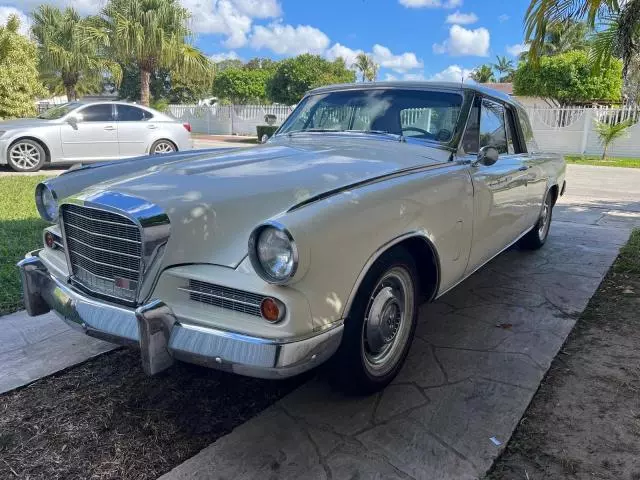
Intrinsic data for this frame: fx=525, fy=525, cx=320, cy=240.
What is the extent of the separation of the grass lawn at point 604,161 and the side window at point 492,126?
1539cm

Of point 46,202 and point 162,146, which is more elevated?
point 46,202

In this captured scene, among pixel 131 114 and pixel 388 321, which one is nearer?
pixel 388 321

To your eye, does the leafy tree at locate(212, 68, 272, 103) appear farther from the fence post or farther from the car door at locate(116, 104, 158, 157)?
the car door at locate(116, 104, 158, 157)

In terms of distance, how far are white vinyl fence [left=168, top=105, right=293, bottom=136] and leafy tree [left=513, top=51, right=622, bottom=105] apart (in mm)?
13179

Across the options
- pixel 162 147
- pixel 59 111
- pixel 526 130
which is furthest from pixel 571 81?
pixel 526 130

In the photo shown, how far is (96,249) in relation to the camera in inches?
101

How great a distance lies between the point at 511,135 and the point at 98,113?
9087 millimetres

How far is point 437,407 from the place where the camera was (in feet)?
9.11

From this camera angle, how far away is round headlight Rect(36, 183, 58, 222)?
315cm

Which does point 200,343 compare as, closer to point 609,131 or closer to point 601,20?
point 601,20

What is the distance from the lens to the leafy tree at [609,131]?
1880cm

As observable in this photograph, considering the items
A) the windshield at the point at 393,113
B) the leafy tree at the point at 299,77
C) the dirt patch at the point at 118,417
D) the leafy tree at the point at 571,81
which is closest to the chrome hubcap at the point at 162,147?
the windshield at the point at 393,113

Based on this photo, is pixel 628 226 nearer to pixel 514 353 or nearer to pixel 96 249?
pixel 514 353

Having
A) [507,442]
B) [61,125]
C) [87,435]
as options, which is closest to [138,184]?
[87,435]
